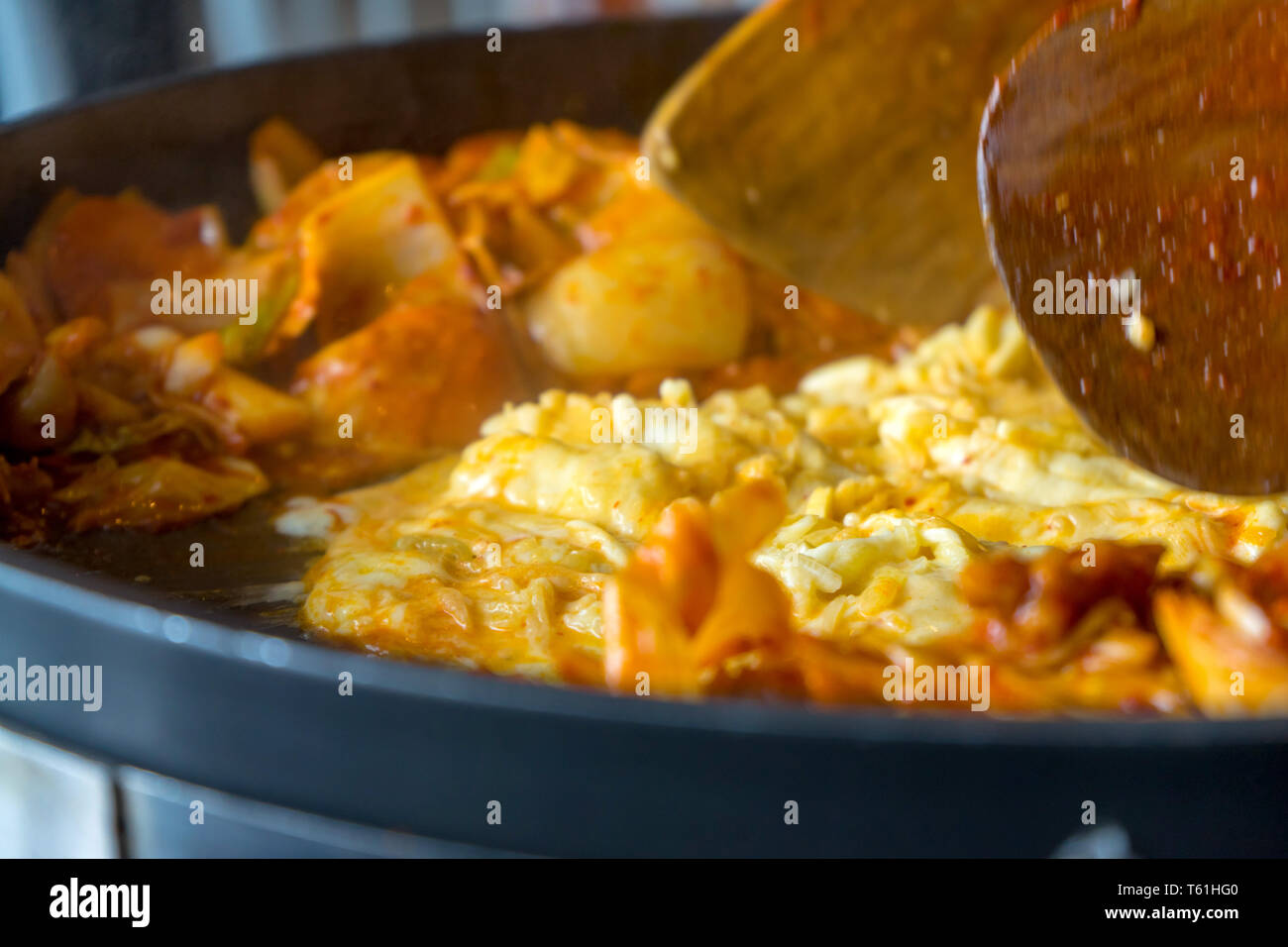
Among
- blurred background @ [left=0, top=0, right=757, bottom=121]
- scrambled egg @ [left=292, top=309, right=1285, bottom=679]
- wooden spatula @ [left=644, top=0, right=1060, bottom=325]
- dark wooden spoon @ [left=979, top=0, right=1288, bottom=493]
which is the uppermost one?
blurred background @ [left=0, top=0, right=757, bottom=121]

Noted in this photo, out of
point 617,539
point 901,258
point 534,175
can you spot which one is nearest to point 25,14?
point 534,175

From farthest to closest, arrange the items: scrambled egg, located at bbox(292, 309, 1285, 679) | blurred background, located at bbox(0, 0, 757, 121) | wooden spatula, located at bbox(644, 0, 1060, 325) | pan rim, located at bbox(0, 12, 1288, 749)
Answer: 1. blurred background, located at bbox(0, 0, 757, 121)
2. wooden spatula, located at bbox(644, 0, 1060, 325)
3. scrambled egg, located at bbox(292, 309, 1285, 679)
4. pan rim, located at bbox(0, 12, 1288, 749)

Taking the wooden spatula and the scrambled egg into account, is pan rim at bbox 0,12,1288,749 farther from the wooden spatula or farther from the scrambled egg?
the wooden spatula

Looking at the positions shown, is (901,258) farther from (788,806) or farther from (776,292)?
(788,806)

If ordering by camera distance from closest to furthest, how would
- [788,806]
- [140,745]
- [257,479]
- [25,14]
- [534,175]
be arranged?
[788,806] < [140,745] < [257,479] < [534,175] < [25,14]

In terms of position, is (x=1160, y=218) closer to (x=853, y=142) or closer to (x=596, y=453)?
(x=596, y=453)

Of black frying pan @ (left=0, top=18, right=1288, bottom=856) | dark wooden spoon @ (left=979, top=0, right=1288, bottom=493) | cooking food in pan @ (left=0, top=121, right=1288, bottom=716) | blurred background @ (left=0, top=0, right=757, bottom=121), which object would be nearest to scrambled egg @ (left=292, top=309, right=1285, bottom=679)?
cooking food in pan @ (left=0, top=121, right=1288, bottom=716)
